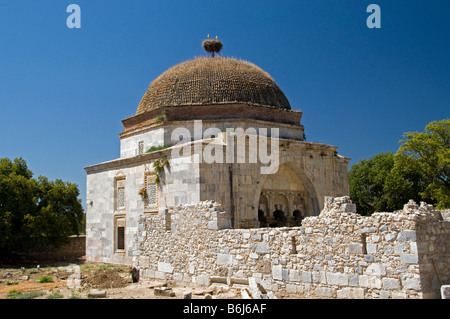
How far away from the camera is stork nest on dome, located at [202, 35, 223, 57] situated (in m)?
21.0

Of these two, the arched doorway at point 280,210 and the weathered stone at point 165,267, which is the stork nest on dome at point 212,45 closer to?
the arched doorway at point 280,210

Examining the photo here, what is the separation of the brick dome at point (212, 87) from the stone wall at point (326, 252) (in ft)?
24.8

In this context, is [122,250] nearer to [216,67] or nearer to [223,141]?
[223,141]

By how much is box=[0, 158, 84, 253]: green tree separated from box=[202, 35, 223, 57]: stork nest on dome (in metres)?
9.82

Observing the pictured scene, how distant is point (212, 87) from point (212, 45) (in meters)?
3.91

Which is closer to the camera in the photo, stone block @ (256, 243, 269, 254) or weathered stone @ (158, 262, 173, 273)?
stone block @ (256, 243, 269, 254)

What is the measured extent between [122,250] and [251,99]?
7868 millimetres

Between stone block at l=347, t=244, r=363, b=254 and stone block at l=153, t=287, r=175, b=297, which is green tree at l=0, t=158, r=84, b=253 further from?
stone block at l=347, t=244, r=363, b=254

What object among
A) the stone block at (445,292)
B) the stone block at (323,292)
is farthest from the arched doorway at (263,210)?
the stone block at (445,292)

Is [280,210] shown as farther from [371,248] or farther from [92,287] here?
[371,248]

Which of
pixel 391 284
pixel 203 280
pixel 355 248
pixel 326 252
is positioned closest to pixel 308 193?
pixel 203 280

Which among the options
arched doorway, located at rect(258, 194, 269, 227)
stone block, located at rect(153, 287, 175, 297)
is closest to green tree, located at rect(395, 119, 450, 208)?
arched doorway, located at rect(258, 194, 269, 227)
